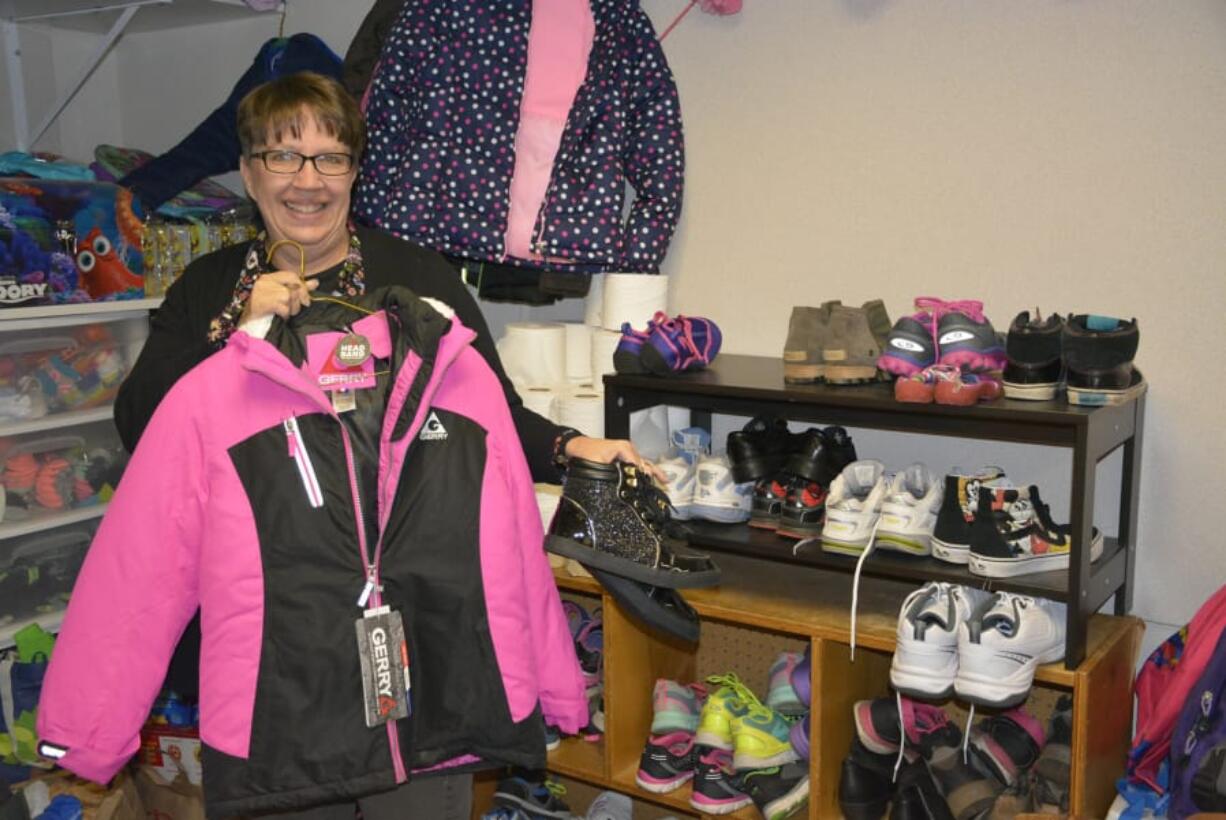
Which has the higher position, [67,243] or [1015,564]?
[67,243]

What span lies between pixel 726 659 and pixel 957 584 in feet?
2.79

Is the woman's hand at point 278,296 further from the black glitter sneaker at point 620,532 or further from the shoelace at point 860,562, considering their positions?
the shoelace at point 860,562

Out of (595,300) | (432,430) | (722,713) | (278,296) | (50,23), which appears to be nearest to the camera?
(278,296)

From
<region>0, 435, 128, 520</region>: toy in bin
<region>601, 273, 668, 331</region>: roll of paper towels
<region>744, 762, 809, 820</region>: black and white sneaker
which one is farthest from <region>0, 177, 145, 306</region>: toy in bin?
<region>744, 762, 809, 820</region>: black and white sneaker

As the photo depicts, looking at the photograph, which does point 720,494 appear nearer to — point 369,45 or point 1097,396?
point 1097,396

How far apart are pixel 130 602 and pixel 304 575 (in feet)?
0.88

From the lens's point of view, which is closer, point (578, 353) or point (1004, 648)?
point (1004, 648)

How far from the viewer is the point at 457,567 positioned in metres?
1.67

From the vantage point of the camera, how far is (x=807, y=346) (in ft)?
7.42

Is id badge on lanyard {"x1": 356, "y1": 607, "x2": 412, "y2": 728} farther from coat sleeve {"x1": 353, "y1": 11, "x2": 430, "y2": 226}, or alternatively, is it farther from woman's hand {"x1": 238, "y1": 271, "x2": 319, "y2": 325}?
coat sleeve {"x1": 353, "y1": 11, "x2": 430, "y2": 226}

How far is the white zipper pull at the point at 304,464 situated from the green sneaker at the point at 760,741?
45.7 inches

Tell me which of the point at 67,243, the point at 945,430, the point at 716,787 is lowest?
the point at 716,787

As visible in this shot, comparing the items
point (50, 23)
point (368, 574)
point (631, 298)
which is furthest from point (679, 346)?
point (50, 23)

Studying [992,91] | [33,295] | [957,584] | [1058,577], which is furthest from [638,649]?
[33,295]
